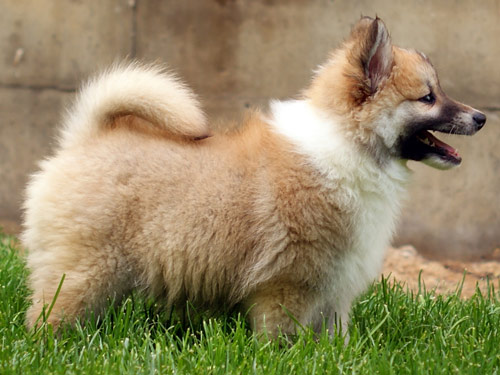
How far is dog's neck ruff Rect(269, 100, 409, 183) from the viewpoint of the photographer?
3.13 meters

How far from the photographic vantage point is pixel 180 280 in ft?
10.4

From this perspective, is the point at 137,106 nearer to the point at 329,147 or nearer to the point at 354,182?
the point at 329,147

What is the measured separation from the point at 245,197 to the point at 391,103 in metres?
0.77

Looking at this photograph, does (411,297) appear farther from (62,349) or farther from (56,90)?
(56,90)

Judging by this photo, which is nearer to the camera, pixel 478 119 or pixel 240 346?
pixel 240 346

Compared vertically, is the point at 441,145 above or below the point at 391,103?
below

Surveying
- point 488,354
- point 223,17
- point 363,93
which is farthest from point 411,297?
point 223,17

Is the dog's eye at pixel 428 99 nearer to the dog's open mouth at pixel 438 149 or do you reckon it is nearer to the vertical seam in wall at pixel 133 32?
the dog's open mouth at pixel 438 149

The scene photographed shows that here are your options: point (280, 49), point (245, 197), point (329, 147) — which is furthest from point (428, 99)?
point (280, 49)

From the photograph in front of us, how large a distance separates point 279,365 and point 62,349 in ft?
2.78

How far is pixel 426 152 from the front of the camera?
10.7ft

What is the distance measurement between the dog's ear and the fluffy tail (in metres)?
0.77

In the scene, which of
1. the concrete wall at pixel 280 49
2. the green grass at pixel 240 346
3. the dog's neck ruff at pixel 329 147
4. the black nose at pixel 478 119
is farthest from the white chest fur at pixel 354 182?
the concrete wall at pixel 280 49

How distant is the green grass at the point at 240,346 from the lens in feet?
8.82
